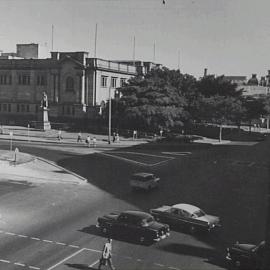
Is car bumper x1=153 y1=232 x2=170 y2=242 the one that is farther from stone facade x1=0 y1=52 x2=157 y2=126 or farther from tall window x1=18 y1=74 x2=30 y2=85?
tall window x1=18 y1=74 x2=30 y2=85

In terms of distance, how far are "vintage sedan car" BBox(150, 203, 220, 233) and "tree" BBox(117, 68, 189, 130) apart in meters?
46.3

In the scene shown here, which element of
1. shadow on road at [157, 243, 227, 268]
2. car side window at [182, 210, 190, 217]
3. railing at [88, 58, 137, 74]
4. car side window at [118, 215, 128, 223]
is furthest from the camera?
railing at [88, 58, 137, 74]

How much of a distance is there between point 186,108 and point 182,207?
58.8 m

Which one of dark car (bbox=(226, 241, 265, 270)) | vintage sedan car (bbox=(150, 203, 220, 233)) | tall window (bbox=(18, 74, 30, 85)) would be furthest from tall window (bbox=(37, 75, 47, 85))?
dark car (bbox=(226, 241, 265, 270))

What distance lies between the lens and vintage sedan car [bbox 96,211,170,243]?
23.6 meters

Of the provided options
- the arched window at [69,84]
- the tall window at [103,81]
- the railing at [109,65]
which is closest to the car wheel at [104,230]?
the railing at [109,65]

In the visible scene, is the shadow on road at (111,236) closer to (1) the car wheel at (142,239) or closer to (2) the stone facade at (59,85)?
(1) the car wheel at (142,239)

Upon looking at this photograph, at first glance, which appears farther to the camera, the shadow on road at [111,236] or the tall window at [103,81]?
the tall window at [103,81]

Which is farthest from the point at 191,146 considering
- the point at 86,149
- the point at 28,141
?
the point at 28,141

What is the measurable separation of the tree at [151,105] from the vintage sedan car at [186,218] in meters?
46.3

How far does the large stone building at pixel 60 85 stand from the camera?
8750 centimetres

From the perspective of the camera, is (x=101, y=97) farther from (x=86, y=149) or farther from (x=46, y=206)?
(x=46, y=206)

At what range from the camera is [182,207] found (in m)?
26.5

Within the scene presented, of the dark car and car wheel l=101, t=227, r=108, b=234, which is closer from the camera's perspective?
the dark car
